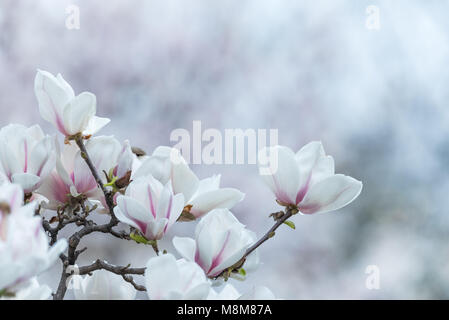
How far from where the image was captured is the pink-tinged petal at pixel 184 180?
0.97 feet

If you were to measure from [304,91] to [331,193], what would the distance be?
1.28m

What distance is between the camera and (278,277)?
1470 mm

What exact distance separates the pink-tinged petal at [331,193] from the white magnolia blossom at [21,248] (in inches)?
5.3

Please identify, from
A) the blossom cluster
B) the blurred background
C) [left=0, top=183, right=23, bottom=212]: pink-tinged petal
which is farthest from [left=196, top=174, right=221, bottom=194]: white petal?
the blurred background

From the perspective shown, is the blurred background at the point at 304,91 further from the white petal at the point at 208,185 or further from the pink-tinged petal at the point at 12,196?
the pink-tinged petal at the point at 12,196

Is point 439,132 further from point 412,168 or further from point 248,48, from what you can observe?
point 248,48

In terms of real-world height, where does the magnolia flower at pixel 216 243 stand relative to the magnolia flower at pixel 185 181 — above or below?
below

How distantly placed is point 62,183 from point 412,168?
4.53 ft

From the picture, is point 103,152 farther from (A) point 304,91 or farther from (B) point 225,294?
(A) point 304,91

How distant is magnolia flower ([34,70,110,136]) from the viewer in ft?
0.99

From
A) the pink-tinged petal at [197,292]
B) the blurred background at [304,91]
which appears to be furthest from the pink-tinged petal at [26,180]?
the blurred background at [304,91]

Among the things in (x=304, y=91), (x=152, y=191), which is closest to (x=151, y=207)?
(x=152, y=191)

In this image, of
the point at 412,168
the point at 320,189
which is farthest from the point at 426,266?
the point at 320,189

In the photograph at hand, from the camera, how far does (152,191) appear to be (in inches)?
10.8
